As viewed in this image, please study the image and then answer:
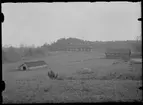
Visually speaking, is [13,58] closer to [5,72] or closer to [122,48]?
[5,72]

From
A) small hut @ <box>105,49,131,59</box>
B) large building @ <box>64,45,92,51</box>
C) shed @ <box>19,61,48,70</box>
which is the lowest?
shed @ <box>19,61,48,70</box>

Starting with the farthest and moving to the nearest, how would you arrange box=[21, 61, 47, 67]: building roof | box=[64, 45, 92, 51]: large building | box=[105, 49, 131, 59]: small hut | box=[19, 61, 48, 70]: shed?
box=[64, 45, 92, 51]: large building, box=[105, 49, 131, 59]: small hut, box=[21, 61, 47, 67]: building roof, box=[19, 61, 48, 70]: shed

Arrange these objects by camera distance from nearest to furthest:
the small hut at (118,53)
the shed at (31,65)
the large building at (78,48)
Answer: the shed at (31,65), the small hut at (118,53), the large building at (78,48)

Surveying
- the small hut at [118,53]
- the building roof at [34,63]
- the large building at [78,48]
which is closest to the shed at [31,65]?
the building roof at [34,63]

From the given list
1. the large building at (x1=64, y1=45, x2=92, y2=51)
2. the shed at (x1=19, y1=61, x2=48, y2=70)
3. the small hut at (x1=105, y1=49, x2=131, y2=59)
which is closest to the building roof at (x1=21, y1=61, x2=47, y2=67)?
the shed at (x1=19, y1=61, x2=48, y2=70)

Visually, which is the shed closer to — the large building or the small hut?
the large building

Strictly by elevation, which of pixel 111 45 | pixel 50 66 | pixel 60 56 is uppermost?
pixel 111 45

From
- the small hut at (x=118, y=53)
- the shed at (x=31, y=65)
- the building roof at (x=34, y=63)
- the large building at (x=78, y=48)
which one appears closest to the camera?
the shed at (x=31, y=65)

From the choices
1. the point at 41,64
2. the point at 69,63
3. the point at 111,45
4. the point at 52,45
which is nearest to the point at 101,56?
the point at 111,45

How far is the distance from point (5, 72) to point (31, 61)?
12.6 feet

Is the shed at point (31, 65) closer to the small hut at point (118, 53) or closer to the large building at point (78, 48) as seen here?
the large building at point (78, 48)

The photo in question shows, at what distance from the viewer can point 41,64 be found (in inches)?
793

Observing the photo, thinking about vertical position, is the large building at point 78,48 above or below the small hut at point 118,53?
above

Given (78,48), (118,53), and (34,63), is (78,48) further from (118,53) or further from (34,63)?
(34,63)
